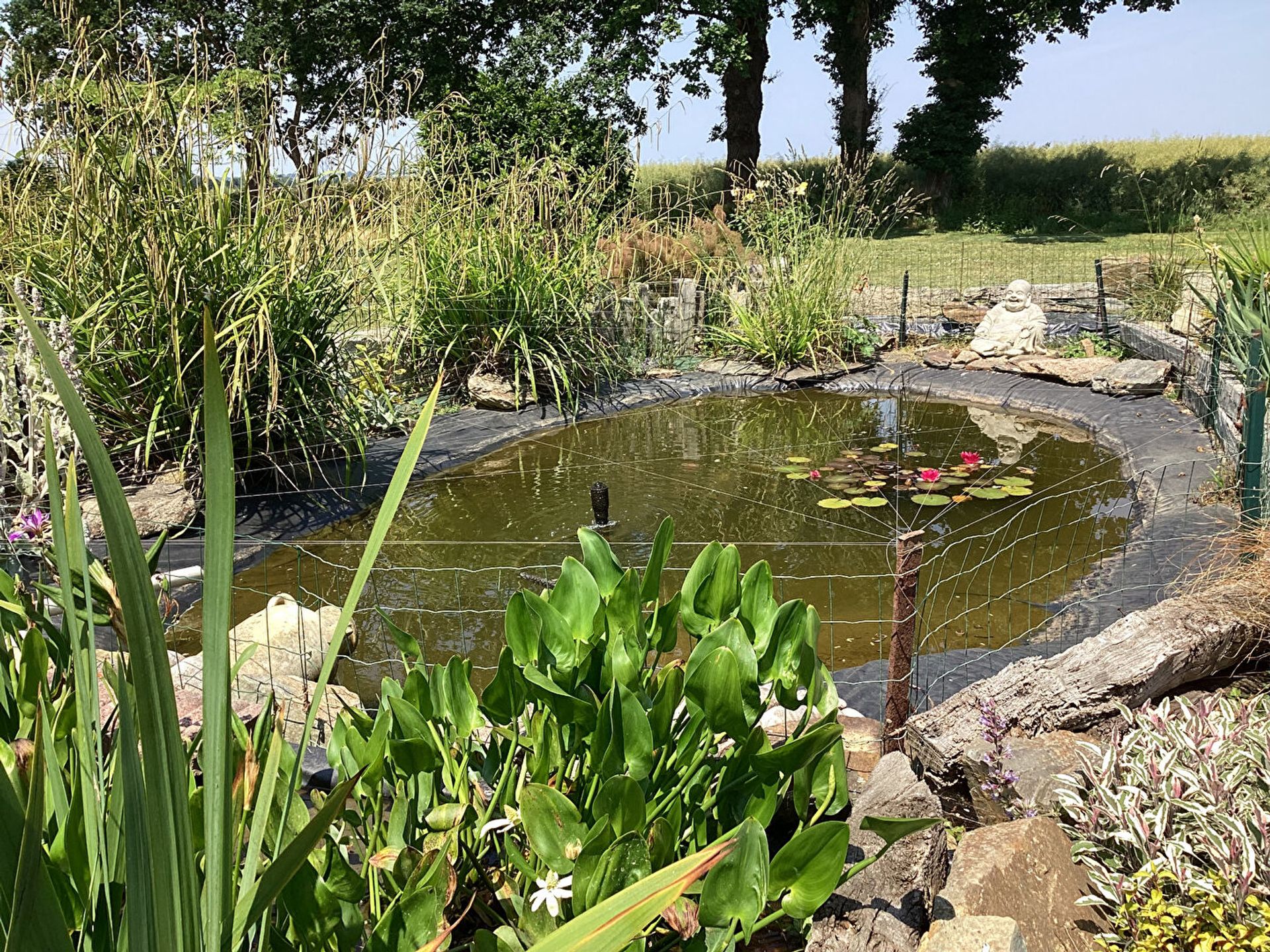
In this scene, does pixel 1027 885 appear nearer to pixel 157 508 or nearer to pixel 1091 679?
pixel 1091 679

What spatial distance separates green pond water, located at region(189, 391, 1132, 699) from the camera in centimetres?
376

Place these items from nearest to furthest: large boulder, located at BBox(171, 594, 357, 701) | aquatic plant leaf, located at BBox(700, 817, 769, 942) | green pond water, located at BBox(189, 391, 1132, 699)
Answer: aquatic plant leaf, located at BBox(700, 817, 769, 942)
large boulder, located at BBox(171, 594, 357, 701)
green pond water, located at BBox(189, 391, 1132, 699)

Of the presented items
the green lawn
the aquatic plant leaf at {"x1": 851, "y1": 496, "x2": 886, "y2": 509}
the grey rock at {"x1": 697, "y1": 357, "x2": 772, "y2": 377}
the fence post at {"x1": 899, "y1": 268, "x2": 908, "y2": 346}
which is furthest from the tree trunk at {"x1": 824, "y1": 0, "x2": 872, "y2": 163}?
the aquatic plant leaf at {"x1": 851, "y1": 496, "x2": 886, "y2": 509}

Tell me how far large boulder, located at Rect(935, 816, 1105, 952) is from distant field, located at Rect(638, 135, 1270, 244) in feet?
51.9

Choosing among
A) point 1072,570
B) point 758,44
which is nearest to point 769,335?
point 1072,570

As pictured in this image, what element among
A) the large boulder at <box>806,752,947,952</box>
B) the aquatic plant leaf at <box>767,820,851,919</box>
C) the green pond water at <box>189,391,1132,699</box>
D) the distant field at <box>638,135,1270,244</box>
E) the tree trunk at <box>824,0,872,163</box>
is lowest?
the green pond water at <box>189,391,1132,699</box>

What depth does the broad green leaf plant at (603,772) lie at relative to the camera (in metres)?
1.18

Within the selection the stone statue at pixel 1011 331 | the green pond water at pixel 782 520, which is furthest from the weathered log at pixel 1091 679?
the stone statue at pixel 1011 331

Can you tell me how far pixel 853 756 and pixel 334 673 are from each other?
176 cm

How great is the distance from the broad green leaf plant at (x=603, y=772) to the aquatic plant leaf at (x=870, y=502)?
3.49 metres

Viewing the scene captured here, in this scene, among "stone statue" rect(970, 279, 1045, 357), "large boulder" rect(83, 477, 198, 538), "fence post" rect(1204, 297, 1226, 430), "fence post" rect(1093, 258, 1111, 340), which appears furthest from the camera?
"fence post" rect(1093, 258, 1111, 340)

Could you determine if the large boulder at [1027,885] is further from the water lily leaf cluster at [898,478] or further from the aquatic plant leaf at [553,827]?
the water lily leaf cluster at [898,478]

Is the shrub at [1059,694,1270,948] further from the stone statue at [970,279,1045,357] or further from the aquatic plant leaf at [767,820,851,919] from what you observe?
the stone statue at [970,279,1045,357]

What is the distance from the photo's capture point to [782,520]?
199 inches
